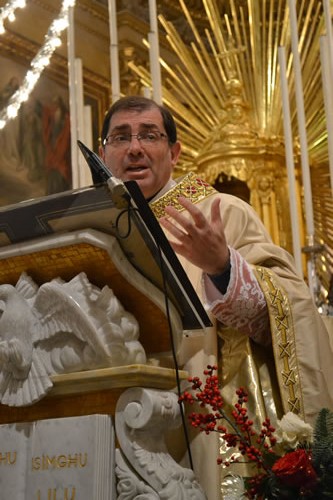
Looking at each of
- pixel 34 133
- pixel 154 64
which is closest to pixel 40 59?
pixel 34 133

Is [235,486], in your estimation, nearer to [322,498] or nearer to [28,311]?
[322,498]

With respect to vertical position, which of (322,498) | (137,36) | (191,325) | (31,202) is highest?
(137,36)

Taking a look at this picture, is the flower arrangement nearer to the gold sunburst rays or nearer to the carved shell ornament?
the carved shell ornament

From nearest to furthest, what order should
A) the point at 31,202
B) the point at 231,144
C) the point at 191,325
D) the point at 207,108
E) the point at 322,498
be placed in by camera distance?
the point at 322,498 < the point at 31,202 < the point at 191,325 < the point at 231,144 < the point at 207,108

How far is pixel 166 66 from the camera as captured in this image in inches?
235

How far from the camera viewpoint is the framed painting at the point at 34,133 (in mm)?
5691

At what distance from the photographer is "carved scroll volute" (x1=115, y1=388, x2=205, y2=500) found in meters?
1.35

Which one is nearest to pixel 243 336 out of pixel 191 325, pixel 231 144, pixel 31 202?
pixel 191 325

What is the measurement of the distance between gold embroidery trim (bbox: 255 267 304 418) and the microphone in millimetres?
542

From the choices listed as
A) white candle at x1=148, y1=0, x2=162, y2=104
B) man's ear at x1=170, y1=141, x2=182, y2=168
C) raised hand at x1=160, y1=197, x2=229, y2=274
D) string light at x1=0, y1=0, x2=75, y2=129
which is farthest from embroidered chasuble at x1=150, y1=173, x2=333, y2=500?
string light at x1=0, y1=0, x2=75, y2=129

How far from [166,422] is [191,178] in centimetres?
98

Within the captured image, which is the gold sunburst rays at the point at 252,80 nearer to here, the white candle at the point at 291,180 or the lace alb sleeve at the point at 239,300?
the white candle at the point at 291,180

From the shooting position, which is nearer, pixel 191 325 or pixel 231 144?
pixel 191 325

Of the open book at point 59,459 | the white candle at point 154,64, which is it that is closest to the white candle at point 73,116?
the white candle at point 154,64
